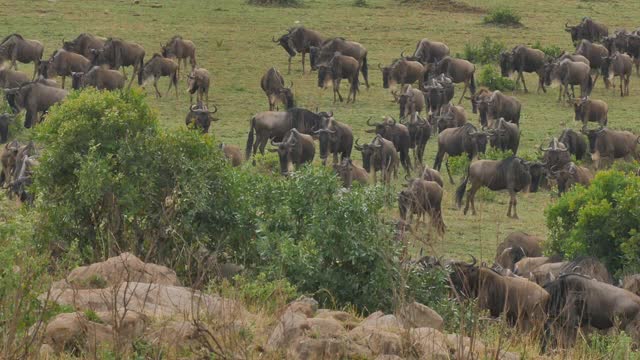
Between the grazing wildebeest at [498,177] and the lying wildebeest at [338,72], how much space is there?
9.01 m

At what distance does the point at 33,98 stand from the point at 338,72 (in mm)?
7906

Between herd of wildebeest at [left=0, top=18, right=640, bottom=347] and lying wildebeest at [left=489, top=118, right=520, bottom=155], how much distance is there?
2 centimetres

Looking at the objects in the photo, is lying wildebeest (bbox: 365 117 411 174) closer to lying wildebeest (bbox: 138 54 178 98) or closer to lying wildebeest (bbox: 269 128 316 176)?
lying wildebeest (bbox: 269 128 316 176)

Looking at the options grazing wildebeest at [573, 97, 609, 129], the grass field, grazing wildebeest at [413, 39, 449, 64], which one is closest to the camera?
the grass field

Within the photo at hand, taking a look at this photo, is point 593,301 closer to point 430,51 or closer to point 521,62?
point 521,62

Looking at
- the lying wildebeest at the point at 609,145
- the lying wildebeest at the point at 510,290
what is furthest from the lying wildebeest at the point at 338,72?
the lying wildebeest at the point at 510,290

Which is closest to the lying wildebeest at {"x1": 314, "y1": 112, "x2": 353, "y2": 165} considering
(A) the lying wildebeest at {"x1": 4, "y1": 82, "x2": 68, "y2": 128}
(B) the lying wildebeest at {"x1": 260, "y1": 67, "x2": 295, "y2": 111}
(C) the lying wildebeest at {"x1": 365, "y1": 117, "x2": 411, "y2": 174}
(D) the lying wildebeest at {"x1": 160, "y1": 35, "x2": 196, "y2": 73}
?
(C) the lying wildebeest at {"x1": 365, "y1": 117, "x2": 411, "y2": 174}

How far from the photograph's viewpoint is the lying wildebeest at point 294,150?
2447 cm

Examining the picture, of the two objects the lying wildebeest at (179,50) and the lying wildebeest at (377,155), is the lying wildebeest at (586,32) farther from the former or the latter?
the lying wildebeest at (377,155)

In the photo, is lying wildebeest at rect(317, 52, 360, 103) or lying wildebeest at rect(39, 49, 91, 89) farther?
lying wildebeest at rect(317, 52, 360, 103)

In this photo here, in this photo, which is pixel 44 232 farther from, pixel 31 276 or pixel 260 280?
pixel 31 276

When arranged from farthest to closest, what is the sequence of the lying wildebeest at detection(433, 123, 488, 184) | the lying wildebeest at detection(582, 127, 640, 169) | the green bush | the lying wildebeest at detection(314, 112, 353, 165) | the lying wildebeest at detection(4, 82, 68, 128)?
the lying wildebeest at detection(4, 82, 68, 128) < the lying wildebeest at detection(582, 127, 640, 169) < the lying wildebeest at detection(433, 123, 488, 184) < the lying wildebeest at detection(314, 112, 353, 165) < the green bush

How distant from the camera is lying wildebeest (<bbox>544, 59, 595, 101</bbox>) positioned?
33156mm

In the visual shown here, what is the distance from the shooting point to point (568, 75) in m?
33.2
